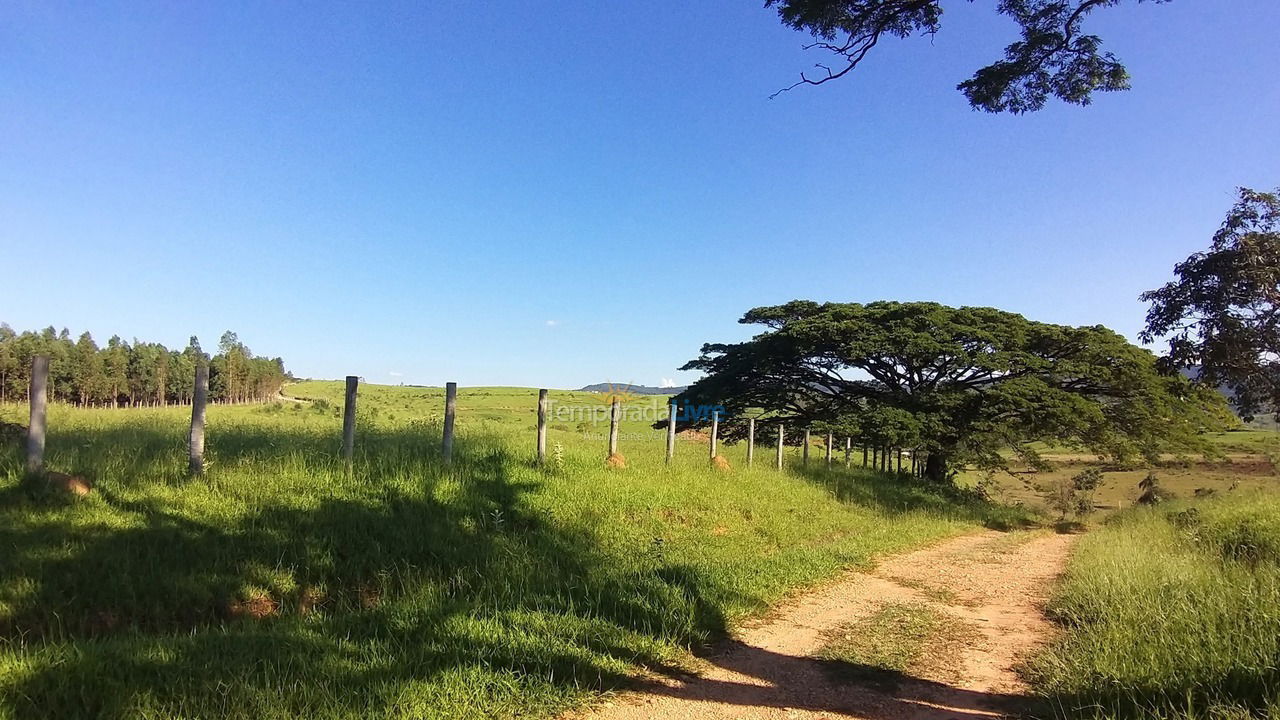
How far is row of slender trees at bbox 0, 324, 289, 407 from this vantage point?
160 feet

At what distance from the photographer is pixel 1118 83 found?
6.14 m

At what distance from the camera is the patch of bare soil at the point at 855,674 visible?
12.5 ft

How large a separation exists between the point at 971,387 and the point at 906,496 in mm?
6170

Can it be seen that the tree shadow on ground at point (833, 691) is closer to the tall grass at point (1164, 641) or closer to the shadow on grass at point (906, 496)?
the tall grass at point (1164, 641)

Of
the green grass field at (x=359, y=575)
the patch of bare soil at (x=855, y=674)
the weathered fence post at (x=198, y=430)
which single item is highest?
the weathered fence post at (x=198, y=430)

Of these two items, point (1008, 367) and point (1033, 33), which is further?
point (1008, 367)

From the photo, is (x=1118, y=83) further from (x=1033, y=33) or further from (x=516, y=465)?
(x=516, y=465)

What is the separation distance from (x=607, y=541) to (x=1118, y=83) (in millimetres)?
7379

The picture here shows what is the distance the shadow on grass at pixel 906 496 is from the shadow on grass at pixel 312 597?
30.4 feet

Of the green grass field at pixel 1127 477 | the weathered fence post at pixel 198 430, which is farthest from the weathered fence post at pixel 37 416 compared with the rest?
the green grass field at pixel 1127 477

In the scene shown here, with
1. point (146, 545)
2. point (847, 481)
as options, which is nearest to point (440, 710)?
point (146, 545)

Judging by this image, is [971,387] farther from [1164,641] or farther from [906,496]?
[1164,641]

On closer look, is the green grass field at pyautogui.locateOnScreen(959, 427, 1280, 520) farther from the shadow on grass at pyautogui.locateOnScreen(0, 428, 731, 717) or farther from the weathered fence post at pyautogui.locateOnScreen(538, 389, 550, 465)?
the shadow on grass at pyautogui.locateOnScreen(0, 428, 731, 717)

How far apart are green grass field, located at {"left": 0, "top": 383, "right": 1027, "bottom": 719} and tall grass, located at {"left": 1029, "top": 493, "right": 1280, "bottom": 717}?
97.0 inches
